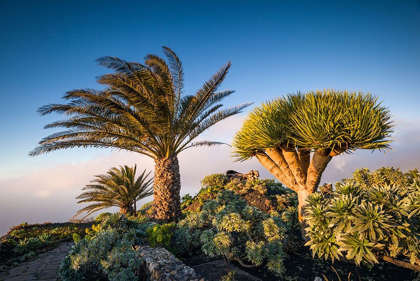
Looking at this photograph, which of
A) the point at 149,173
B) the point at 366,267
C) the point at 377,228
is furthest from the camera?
the point at 149,173

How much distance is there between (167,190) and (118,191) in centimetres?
701

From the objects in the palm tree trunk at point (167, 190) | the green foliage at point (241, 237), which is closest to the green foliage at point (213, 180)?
the palm tree trunk at point (167, 190)

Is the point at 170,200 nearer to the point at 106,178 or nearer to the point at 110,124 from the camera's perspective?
the point at 110,124

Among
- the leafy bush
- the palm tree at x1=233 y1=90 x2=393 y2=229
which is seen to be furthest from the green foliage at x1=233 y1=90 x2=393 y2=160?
the leafy bush

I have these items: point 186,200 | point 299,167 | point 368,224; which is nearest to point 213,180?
point 186,200

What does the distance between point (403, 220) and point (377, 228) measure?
2.55ft

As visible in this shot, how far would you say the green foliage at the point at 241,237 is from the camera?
4516mm

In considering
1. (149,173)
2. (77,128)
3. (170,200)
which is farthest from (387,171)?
(149,173)

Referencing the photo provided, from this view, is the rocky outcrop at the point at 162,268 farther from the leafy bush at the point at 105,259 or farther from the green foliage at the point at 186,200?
the green foliage at the point at 186,200

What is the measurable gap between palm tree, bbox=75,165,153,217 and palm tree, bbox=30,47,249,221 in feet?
20.2

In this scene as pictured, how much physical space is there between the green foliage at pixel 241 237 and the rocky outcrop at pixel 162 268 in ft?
2.30

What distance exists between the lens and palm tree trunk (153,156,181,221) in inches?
355

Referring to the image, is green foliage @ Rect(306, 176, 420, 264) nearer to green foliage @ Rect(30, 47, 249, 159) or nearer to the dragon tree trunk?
the dragon tree trunk

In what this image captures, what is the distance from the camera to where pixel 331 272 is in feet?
16.3
